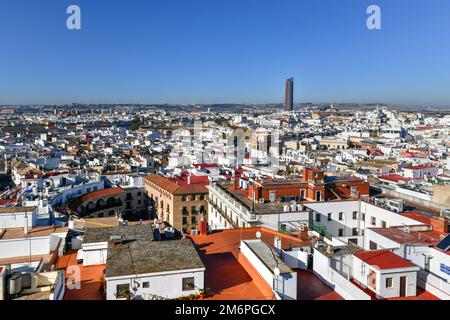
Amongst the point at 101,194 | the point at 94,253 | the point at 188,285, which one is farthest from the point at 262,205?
the point at 101,194

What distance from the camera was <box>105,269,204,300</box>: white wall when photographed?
25.9ft

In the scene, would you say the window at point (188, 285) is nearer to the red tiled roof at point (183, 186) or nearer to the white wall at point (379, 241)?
the white wall at point (379, 241)

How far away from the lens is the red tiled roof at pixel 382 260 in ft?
30.0

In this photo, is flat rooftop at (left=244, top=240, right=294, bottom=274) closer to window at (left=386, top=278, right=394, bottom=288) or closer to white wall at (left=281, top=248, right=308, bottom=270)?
white wall at (left=281, top=248, right=308, bottom=270)

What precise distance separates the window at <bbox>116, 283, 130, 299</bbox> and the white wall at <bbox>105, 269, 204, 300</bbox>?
0.06m

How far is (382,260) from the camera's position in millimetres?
9500

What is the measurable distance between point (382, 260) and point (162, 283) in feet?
15.7

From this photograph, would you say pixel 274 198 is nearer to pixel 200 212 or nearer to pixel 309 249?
pixel 309 249

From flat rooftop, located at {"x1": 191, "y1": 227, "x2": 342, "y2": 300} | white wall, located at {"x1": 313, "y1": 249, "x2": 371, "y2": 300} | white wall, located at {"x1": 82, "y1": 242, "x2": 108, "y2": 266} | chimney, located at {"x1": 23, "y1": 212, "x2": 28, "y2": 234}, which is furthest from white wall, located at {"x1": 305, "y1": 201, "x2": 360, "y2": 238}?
chimney, located at {"x1": 23, "y1": 212, "x2": 28, "y2": 234}

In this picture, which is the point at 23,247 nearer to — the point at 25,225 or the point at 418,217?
the point at 25,225

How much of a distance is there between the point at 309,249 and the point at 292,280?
3141 mm
